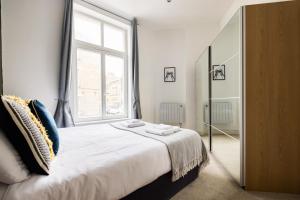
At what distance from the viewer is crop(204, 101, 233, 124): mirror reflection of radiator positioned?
8.45 feet

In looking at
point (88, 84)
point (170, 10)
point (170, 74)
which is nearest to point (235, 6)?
point (170, 10)

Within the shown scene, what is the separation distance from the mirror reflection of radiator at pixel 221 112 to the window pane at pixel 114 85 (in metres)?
2.10

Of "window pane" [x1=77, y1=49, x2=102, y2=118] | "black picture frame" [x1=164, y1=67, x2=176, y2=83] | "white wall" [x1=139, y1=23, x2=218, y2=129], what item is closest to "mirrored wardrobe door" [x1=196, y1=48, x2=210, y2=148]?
"white wall" [x1=139, y1=23, x2=218, y2=129]

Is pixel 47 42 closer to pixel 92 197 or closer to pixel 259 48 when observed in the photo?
pixel 92 197

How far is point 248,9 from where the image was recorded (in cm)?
200

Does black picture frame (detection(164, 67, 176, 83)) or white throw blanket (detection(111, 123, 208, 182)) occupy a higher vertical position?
black picture frame (detection(164, 67, 176, 83))

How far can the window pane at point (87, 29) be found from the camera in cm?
352

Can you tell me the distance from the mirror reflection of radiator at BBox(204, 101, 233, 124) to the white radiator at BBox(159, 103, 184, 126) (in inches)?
53.9

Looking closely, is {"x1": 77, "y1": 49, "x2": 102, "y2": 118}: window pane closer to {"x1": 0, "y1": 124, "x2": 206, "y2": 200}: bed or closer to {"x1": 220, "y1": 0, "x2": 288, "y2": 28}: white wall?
{"x1": 0, "y1": 124, "x2": 206, "y2": 200}: bed

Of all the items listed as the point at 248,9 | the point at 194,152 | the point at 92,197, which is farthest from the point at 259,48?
the point at 92,197

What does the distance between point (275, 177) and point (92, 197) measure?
194 cm

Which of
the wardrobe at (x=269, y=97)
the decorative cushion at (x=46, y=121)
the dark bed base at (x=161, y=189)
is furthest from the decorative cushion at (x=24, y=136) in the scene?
the wardrobe at (x=269, y=97)

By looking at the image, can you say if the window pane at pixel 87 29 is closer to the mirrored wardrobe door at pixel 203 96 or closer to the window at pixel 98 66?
the window at pixel 98 66

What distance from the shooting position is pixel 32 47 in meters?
2.68
